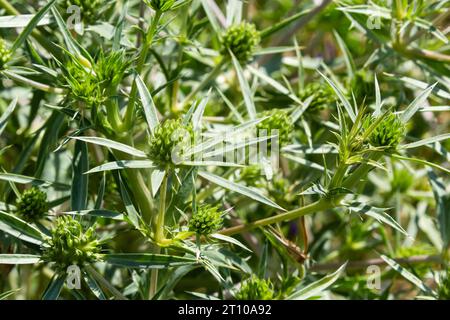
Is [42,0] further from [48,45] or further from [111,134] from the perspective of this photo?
[111,134]

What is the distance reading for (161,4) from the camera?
1025 mm

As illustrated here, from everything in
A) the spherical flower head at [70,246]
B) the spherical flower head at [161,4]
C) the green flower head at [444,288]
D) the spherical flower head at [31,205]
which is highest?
the spherical flower head at [161,4]

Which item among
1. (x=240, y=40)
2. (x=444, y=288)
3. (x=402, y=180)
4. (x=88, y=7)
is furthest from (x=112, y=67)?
(x=402, y=180)

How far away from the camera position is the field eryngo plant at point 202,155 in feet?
3.43

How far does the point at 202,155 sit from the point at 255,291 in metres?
0.32

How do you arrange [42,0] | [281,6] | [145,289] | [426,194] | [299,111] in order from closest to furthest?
[145,289] → [299,111] → [42,0] → [426,194] → [281,6]

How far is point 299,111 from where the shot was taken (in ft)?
4.36

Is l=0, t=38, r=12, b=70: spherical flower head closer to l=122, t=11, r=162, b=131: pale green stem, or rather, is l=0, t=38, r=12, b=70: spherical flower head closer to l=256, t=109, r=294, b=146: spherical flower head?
l=122, t=11, r=162, b=131: pale green stem

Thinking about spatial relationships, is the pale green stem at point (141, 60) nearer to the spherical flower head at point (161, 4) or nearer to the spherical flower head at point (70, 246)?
the spherical flower head at point (161, 4)

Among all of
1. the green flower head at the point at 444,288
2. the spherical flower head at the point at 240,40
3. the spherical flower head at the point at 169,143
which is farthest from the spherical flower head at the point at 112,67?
the green flower head at the point at 444,288

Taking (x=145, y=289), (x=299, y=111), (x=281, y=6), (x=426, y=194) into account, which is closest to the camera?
(x=145, y=289)

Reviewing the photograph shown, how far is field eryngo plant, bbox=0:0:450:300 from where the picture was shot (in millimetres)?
1046

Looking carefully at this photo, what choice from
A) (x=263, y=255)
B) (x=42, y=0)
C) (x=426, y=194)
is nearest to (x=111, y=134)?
(x=263, y=255)

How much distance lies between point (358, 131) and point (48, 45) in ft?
2.10
